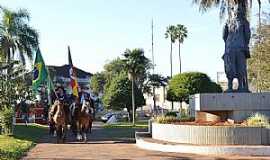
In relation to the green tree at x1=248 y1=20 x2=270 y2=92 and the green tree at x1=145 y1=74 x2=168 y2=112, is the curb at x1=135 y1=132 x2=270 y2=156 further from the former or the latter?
the green tree at x1=145 y1=74 x2=168 y2=112

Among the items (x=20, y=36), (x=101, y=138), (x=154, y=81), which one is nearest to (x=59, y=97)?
(x=101, y=138)

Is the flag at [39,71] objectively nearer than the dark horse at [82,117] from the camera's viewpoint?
No

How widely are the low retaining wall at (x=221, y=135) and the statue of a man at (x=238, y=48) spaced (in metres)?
3.63

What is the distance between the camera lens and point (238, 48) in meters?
22.3

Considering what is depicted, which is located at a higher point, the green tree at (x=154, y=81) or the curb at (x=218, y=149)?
the green tree at (x=154, y=81)

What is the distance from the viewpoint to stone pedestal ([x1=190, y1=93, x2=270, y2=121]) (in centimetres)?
2102

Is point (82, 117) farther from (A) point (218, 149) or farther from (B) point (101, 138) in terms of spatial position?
(A) point (218, 149)

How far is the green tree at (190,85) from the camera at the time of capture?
54.0m

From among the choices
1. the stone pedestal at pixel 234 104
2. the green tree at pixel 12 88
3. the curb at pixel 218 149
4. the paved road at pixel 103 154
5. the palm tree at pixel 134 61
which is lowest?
the paved road at pixel 103 154

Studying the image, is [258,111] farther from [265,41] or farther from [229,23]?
[265,41]

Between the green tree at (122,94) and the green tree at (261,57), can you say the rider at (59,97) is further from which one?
the green tree at (122,94)

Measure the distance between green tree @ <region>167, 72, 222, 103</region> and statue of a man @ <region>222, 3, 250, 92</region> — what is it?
30.4 metres

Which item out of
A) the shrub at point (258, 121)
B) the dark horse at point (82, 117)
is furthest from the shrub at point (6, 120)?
the shrub at point (258, 121)

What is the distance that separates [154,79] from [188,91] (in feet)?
132
